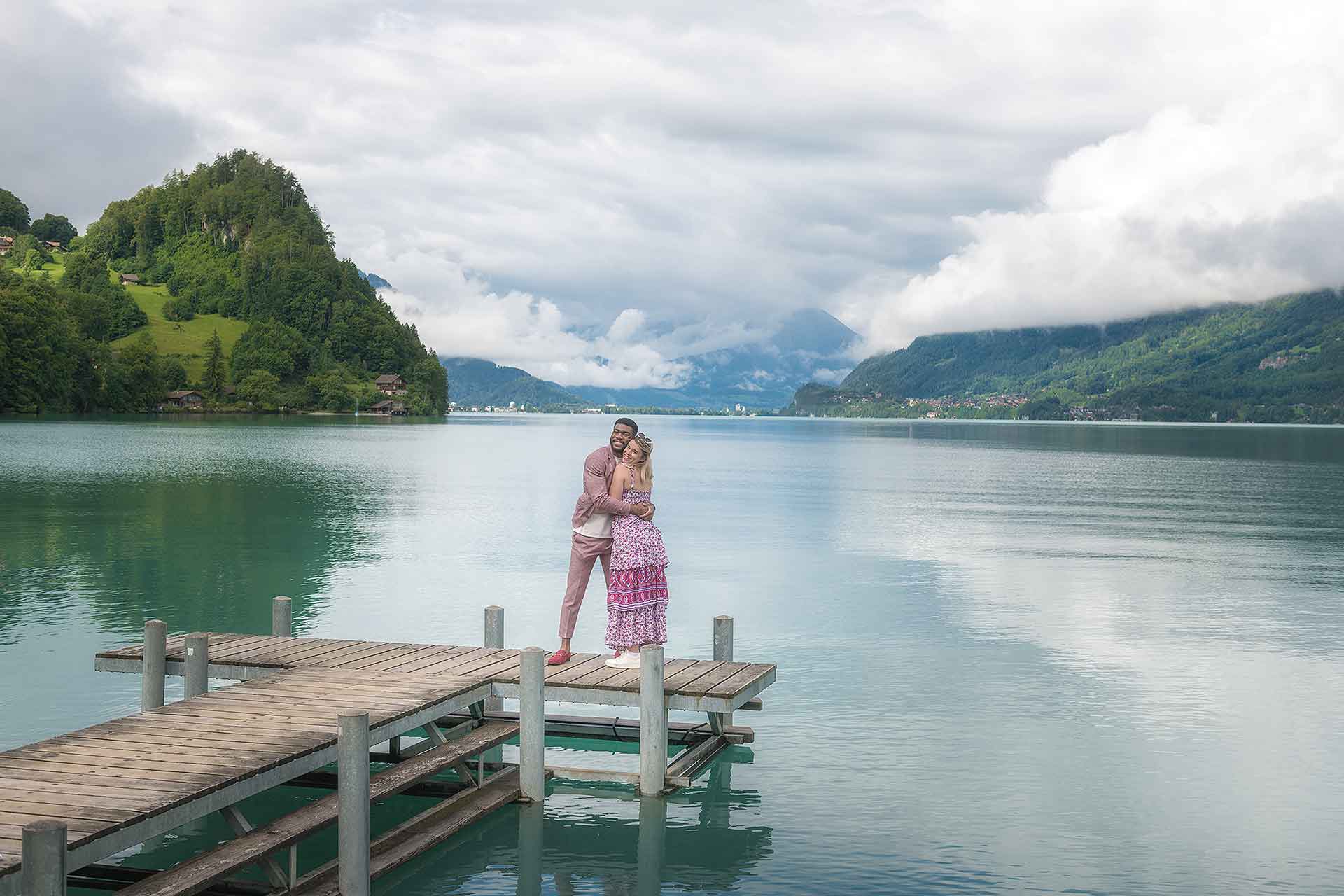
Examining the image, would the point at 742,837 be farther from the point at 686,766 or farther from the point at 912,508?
the point at 912,508

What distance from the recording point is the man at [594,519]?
1523 cm

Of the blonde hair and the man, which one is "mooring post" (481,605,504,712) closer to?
the man

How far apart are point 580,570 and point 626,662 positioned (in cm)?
133

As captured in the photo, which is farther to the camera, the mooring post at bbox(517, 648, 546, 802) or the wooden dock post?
the wooden dock post

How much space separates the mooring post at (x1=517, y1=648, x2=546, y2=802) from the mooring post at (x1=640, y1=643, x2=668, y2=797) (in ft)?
3.89

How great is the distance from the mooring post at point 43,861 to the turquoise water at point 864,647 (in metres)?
4.55

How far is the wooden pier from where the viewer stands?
1001 cm

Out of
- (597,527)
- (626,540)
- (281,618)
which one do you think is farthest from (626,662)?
(281,618)

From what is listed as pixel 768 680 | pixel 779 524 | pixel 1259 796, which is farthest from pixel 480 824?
pixel 779 524

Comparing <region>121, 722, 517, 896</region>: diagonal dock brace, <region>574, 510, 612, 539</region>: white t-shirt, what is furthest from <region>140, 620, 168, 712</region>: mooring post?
<region>574, 510, 612, 539</region>: white t-shirt

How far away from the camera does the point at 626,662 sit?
→ 52.0ft

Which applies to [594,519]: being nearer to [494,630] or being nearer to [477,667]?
[477,667]

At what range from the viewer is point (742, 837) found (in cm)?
1410

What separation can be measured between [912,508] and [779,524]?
12.0m
